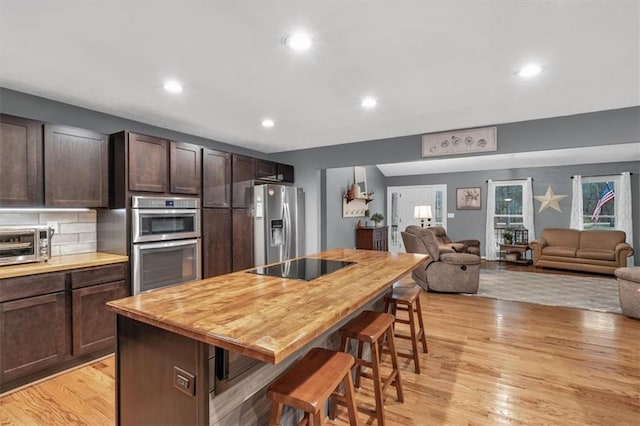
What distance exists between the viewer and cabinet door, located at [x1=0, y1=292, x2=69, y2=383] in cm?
218

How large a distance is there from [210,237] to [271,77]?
2112mm

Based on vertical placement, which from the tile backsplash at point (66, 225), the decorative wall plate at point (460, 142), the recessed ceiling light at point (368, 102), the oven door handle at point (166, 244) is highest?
the recessed ceiling light at point (368, 102)

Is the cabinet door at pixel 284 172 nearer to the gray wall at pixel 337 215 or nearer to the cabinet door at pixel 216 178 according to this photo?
the gray wall at pixel 337 215

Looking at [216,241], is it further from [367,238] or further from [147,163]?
[367,238]

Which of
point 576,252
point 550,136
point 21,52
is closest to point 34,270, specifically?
point 21,52

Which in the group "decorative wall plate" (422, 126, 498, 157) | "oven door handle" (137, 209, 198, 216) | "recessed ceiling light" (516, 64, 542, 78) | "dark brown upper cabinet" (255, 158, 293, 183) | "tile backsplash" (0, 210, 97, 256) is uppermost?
"recessed ceiling light" (516, 64, 542, 78)

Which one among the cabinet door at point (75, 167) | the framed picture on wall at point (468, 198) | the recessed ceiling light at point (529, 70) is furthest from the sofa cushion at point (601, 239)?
the cabinet door at point (75, 167)

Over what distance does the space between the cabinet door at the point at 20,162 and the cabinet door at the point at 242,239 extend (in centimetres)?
198

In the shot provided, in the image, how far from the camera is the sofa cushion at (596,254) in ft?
19.4

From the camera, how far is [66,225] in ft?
9.74

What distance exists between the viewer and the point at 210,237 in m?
3.78

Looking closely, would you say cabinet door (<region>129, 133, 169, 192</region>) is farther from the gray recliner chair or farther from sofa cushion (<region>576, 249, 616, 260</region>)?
sofa cushion (<region>576, 249, 616, 260</region>)

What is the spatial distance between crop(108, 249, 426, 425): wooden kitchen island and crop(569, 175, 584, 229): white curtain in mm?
7594

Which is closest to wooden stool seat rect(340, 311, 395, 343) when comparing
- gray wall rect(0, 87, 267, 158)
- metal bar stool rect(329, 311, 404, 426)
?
metal bar stool rect(329, 311, 404, 426)
